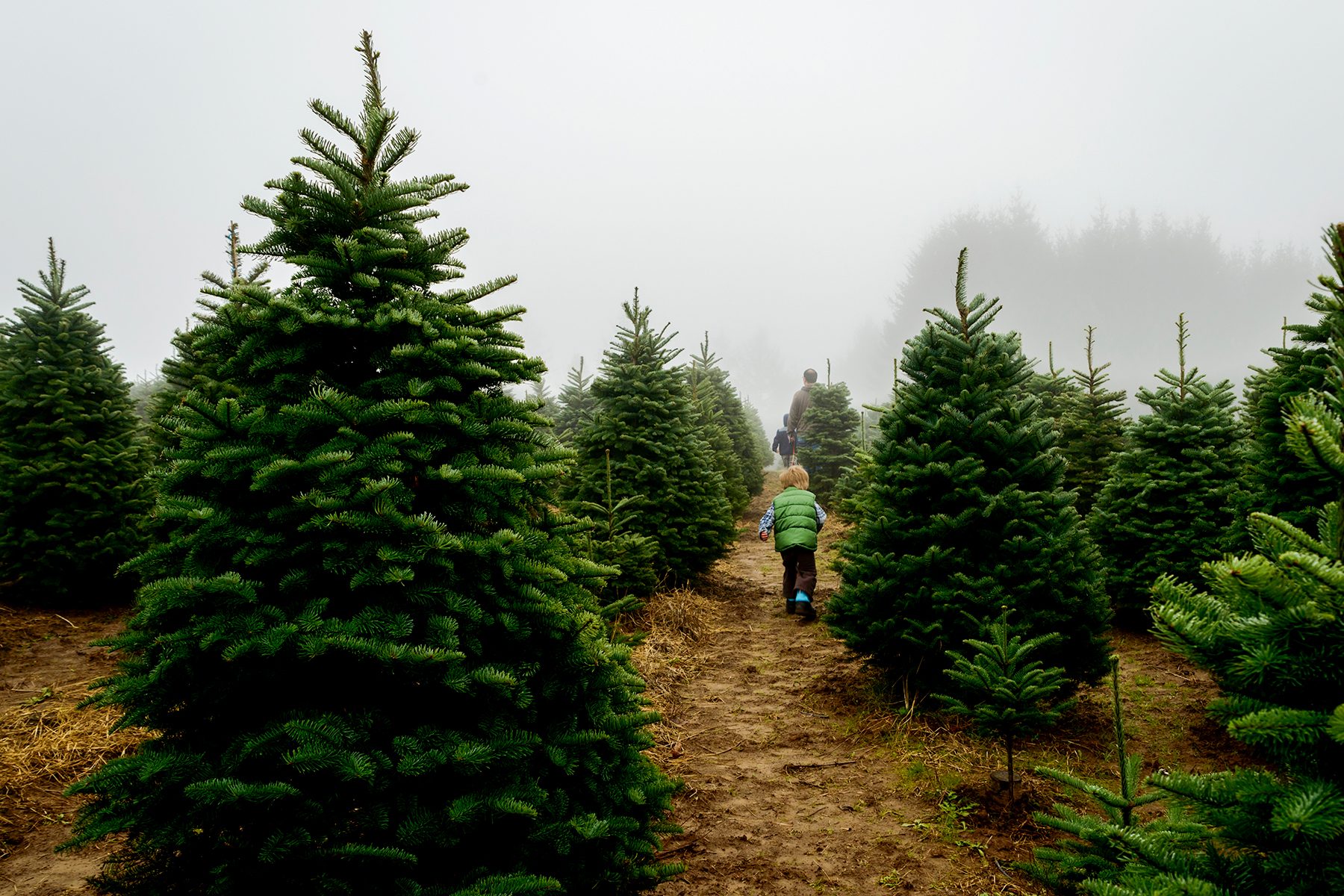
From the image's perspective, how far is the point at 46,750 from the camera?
4.84m

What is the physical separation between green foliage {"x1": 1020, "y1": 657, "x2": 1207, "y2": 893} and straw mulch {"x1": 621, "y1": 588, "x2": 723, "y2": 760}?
277 centimetres

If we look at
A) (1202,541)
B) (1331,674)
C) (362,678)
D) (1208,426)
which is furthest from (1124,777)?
(1208,426)

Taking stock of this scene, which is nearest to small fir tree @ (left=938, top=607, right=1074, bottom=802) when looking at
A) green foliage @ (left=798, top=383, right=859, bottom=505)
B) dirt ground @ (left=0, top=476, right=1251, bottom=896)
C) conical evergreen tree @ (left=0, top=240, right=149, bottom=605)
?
dirt ground @ (left=0, top=476, right=1251, bottom=896)

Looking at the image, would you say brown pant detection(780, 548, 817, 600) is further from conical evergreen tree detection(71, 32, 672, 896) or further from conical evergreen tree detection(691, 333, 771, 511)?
conical evergreen tree detection(691, 333, 771, 511)

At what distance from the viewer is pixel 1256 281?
61031mm

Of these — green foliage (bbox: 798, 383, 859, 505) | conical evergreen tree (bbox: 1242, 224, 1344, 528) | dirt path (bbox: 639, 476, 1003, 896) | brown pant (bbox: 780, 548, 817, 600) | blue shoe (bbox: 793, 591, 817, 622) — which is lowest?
dirt path (bbox: 639, 476, 1003, 896)

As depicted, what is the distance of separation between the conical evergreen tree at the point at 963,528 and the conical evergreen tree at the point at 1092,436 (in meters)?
5.09

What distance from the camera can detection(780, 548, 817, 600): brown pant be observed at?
872 cm

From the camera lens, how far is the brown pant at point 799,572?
8.72 m

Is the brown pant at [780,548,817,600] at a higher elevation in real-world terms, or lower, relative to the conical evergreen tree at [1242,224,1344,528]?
lower

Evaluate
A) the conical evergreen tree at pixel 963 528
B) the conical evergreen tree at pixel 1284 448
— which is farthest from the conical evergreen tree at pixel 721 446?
the conical evergreen tree at pixel 1284 448

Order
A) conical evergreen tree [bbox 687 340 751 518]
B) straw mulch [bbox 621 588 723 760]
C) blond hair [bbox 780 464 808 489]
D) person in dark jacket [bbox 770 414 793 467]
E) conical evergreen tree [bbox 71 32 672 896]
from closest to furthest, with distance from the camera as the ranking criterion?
conical evergreen tree [bbox 71 32 672 896], straw mulch [bbox 621 588 723 760], blond hair [bbox 780 464 808 489], conical evergreen tree [bbox 687 340 751 518], person in dark jacket [bbox 770 414 793 467]

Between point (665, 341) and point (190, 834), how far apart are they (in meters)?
7.47

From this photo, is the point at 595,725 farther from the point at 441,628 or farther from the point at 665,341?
the point at 665,341
